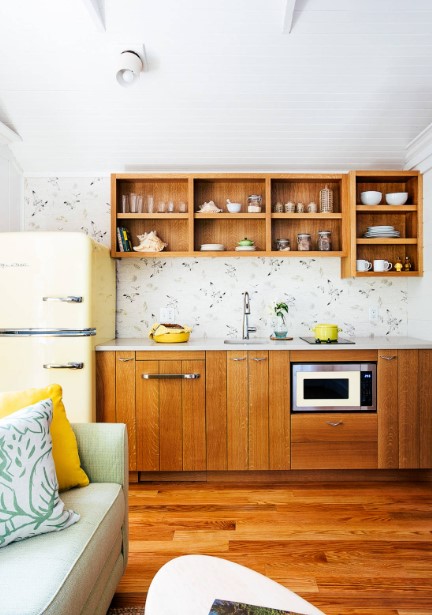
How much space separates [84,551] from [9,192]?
9.54 feet

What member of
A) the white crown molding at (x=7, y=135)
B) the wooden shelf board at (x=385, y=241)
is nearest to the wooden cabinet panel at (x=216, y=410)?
the wooden shelf board at (x=385, y=241)

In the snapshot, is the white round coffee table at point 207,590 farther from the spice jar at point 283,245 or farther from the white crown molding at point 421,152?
the white crown molding at point 421,152

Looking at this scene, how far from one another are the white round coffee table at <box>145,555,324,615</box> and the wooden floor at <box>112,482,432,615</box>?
32.1 inches

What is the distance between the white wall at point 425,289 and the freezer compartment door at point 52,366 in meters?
2.43

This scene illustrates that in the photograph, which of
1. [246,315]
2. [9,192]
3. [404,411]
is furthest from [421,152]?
[9,192]

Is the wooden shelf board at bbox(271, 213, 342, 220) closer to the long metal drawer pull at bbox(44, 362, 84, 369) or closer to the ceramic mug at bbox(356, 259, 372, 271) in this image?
the ceramic mug at bbox(356, 259, 372, 271)

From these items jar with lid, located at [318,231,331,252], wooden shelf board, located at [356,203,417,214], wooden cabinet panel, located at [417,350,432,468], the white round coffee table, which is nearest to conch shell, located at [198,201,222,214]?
jar with lid, located at [318,231,331,252]

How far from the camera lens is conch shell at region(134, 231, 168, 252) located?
344 centimetres

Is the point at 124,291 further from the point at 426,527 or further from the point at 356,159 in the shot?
the point at 426,527

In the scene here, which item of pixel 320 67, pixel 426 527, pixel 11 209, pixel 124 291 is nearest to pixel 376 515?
pixel 426 527

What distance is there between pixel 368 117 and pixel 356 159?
447mm

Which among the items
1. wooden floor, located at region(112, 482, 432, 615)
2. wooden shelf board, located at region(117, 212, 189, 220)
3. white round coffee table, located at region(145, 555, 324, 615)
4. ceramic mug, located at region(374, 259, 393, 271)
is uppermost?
wooden shelf board, located at region(117, 212, 189, 220)

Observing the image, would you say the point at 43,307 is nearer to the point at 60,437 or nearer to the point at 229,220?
the point at 60,437

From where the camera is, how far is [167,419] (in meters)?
3.04
